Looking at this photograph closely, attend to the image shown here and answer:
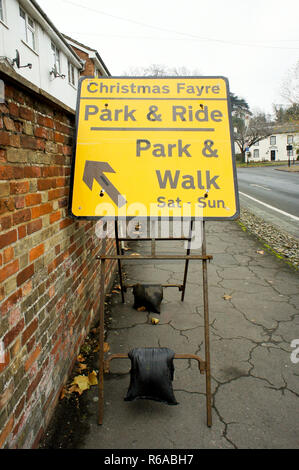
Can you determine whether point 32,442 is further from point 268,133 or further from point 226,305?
point 268,133

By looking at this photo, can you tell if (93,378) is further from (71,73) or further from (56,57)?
(71,73)

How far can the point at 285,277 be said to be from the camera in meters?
4.30

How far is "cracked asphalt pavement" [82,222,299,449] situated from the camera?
6.00 ft


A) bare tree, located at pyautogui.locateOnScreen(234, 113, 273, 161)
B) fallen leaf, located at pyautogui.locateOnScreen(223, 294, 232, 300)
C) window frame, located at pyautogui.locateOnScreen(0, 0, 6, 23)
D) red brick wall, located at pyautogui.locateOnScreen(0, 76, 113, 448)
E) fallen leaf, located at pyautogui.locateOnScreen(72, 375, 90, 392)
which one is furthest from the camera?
bare tree, located at pyautogui.locateOnScreen(234, 113, 273, 161)

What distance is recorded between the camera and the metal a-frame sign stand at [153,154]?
2078 mm

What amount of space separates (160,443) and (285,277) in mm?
3181

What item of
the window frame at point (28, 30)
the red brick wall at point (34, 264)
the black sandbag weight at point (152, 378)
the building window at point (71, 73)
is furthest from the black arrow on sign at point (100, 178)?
the building window at point (71, 73)

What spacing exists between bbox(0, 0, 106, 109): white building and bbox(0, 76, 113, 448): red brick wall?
6.17 meters

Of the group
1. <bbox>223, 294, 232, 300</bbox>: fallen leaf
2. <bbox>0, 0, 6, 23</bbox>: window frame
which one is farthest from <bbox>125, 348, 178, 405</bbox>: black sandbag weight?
<bbox>0, 0, 6, 23</bbox>: window frame

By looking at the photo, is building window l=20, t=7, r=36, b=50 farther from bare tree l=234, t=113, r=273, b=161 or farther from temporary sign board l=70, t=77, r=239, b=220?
bare tree l=234, t=113, r=273, b=161

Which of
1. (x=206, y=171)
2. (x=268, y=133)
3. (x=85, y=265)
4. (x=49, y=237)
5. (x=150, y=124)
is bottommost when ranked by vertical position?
(x=85, y=265)

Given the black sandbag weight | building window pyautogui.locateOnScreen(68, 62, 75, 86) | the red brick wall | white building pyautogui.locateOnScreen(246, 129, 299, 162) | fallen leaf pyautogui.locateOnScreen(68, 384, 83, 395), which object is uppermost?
white building pyautogui.locateOnScreen(246, 129, 299, 162)

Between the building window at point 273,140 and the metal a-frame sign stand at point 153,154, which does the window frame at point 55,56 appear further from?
the building window at point 273,140

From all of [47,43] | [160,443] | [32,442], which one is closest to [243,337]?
[160,443]
